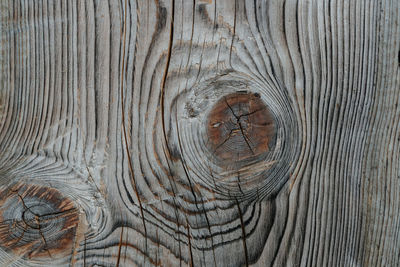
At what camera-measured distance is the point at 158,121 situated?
3.86 ft

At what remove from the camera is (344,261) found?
50.4 inches

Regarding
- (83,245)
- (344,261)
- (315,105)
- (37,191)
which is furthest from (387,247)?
(37,191)

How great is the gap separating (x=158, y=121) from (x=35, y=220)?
0.46 m

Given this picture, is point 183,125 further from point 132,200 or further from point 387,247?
point 387,247

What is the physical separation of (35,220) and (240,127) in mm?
665

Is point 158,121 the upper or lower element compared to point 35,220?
upper

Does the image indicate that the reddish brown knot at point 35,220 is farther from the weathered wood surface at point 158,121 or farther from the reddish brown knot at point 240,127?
the reddish brown knot at point 240,127

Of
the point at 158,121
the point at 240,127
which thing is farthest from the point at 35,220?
the point at 240,127

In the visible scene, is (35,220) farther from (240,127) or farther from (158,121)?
(240,127)

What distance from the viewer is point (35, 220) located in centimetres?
113

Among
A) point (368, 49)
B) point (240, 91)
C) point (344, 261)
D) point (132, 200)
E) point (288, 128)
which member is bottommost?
point (344, 261)

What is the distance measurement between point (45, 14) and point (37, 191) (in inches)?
21.1

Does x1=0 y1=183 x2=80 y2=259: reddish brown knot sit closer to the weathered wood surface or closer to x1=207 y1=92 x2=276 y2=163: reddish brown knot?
the weathered wood surface

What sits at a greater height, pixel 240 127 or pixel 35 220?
pixel 240 127
